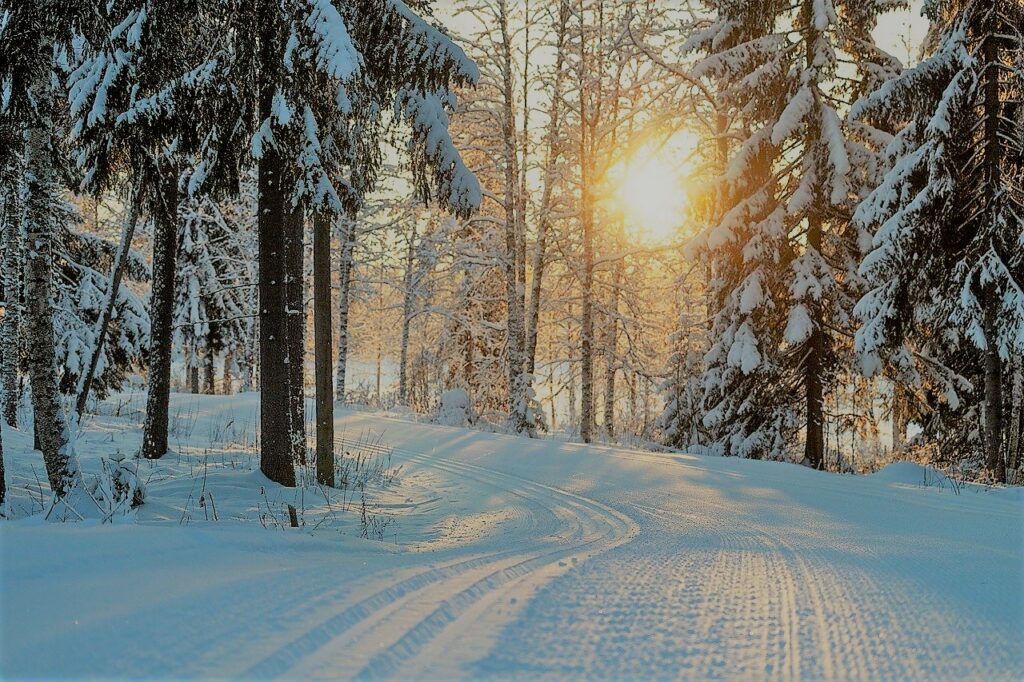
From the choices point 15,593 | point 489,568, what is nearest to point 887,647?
point 489,568

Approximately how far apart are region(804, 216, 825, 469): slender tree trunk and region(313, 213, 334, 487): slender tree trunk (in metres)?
9.67

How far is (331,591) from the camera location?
3.68 metres

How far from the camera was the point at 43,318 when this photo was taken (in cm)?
712

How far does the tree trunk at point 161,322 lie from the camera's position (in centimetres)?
1045

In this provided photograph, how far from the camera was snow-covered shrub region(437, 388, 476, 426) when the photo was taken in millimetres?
18094

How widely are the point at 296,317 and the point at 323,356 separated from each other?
2.90 m

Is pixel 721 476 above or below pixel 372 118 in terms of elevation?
below

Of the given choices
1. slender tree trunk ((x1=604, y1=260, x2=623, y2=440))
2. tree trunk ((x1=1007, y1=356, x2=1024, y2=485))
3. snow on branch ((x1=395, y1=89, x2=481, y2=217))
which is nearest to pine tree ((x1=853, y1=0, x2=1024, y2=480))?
tree trunk ((x1=1007, y1=356, x2=1024, y2=485))

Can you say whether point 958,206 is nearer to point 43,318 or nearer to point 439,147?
point 439,147

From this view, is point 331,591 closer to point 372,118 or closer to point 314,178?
point 314,178

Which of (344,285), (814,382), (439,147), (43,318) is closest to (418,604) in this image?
(43,318)

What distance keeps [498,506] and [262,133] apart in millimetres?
5043

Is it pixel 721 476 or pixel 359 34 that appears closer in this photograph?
pixel 359 34

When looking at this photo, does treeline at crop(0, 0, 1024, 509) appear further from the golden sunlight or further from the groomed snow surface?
the groomed snow surface
